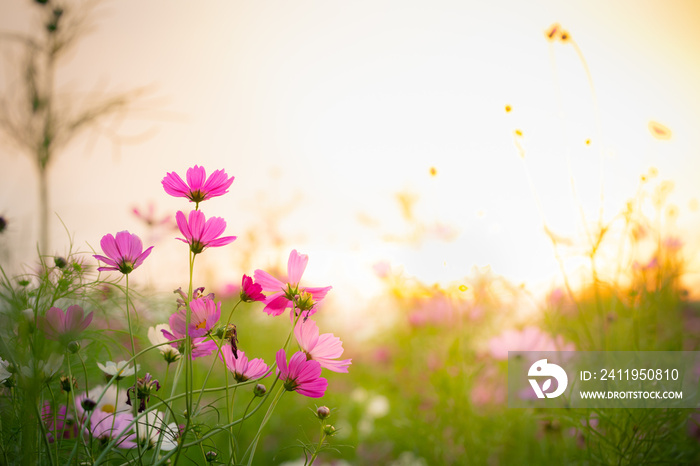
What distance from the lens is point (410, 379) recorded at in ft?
4.65

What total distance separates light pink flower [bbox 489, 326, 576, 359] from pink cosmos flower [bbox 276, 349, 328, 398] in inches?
31.3

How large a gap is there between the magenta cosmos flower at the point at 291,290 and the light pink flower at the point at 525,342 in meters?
0.80

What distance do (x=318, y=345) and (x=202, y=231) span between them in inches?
5.1

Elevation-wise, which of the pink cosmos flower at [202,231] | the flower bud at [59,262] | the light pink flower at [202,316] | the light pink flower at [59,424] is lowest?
the light pink flower at [59,424]

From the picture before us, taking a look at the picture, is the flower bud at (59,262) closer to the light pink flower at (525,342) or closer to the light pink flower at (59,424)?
the light pink flower at (59,424)

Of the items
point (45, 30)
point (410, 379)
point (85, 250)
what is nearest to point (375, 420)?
point (410, 379)

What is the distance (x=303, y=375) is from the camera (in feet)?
1.12

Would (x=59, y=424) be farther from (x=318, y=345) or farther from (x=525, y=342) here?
(x=525, y=342)

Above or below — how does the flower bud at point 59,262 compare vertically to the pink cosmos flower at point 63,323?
above

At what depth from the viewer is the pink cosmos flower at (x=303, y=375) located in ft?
1.10

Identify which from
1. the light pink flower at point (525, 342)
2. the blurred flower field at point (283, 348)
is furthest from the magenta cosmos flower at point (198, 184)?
the light pink flower at point (525, 342)

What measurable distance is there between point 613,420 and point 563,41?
586 millimetres

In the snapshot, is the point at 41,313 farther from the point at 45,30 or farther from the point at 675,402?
the point at 675,402

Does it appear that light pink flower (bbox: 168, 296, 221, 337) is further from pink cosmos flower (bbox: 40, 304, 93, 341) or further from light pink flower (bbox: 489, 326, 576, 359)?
light pink flower (bbox: 489, 326, 576, 359)
